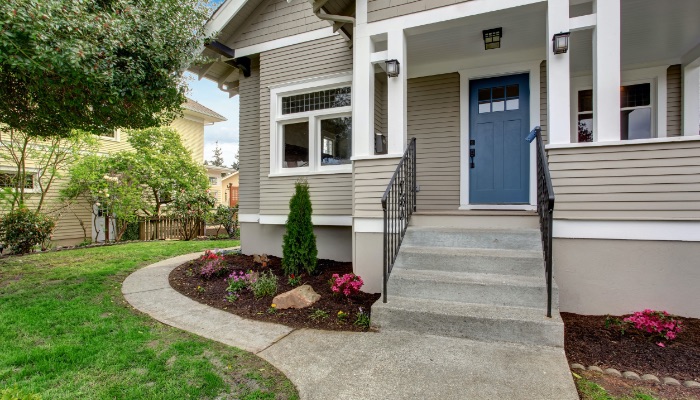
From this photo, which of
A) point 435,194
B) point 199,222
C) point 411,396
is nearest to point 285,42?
point 435,194

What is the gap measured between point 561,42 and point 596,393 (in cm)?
325

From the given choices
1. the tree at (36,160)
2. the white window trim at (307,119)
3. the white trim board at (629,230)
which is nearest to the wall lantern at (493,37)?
the white window trim at (307,119)

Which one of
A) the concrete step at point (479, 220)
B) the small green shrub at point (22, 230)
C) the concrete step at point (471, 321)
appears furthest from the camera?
the small green shrub at point (22, 230)

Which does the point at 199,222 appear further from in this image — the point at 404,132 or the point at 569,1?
the point at 569,1

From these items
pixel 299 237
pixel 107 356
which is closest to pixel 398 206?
pixel 299 237

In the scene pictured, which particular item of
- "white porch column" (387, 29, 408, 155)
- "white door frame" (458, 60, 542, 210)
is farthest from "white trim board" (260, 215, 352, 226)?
"white door frame" (458, 60, 542, 210)

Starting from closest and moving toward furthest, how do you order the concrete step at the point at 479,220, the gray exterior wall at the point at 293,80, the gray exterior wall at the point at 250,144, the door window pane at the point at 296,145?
1. the concrete step at the point at 479,220
2. the gray exterior wall at the point at 293,80
3. the door window pane at the point at 296,145
4. the gray exterior wall at the point at 250,144

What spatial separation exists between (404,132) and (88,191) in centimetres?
1067

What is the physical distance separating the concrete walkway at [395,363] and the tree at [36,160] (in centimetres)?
850

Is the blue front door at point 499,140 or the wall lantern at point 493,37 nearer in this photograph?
the wall lantern at point 493,37

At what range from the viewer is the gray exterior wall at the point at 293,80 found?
578 centimetres

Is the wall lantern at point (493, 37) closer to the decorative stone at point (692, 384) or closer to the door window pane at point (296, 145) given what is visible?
the door window pane at point (296, 145)

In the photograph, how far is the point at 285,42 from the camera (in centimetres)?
629

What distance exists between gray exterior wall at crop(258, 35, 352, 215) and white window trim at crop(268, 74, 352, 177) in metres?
0.11
